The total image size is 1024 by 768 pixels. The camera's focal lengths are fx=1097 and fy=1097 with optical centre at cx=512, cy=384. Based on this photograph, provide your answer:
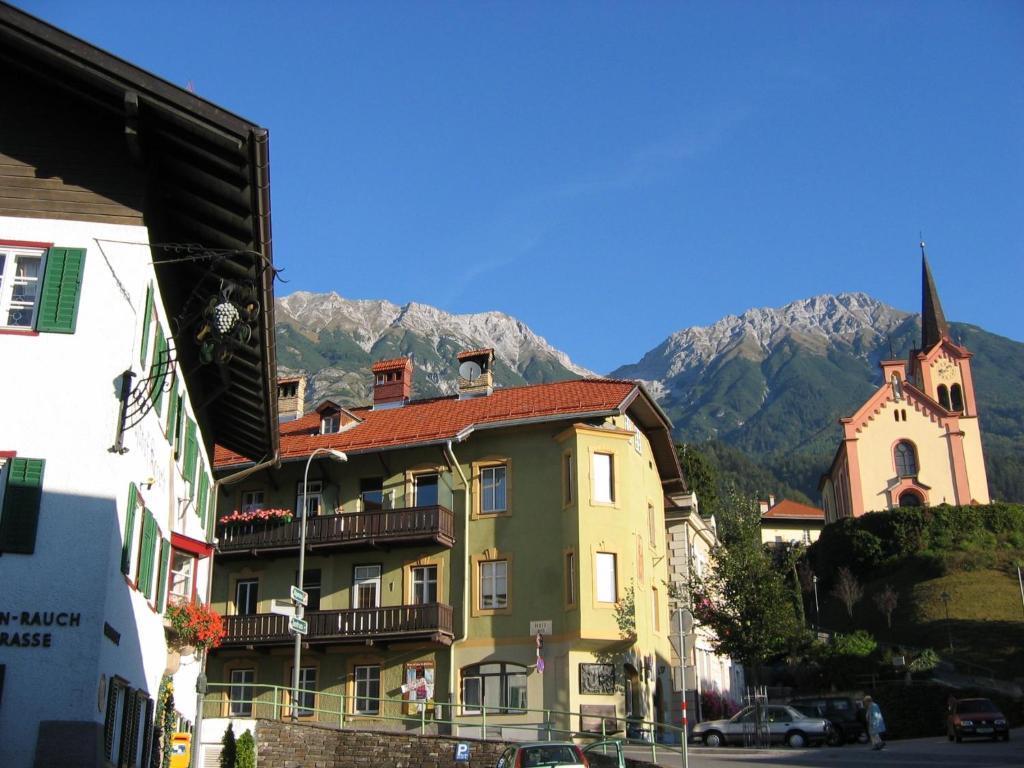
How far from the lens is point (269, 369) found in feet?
74.1

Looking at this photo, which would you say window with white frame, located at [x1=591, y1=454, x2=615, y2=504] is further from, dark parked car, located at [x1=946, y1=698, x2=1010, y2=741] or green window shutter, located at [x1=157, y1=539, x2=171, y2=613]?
green window shutter, located at [x1=157, y1=539, x2=171, y2=613]

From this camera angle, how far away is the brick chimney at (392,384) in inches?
1764

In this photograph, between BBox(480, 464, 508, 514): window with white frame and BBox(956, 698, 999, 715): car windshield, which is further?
BBox(480, 464, 508, 514): window with white frame

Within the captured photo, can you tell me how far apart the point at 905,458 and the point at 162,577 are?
7568 cm

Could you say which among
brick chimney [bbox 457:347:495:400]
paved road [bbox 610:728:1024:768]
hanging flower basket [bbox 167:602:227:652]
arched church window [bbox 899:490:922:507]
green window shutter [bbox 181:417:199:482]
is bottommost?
paved road [bbox 610:728:1024:768]

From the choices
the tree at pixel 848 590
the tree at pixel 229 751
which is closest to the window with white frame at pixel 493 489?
the tree at pixel 229 751

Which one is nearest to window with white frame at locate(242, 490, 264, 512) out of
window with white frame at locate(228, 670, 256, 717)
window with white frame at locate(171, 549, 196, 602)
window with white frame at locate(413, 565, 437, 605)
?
window with white frame at locate(228, 670, 256, 717)

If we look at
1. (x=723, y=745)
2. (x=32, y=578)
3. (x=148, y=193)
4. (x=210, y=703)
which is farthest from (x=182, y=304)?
(x=723, y=745)

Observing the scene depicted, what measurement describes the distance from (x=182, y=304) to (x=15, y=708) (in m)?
8.21

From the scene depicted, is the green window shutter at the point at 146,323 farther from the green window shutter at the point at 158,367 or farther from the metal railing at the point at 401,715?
the metal railing at the point at 401,715

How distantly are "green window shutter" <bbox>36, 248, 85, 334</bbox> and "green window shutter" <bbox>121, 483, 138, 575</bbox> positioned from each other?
2.68 m

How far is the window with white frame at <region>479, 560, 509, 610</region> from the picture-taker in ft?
121

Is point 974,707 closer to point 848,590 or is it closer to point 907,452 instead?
point 848,590

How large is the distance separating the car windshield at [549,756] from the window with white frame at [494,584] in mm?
16202
